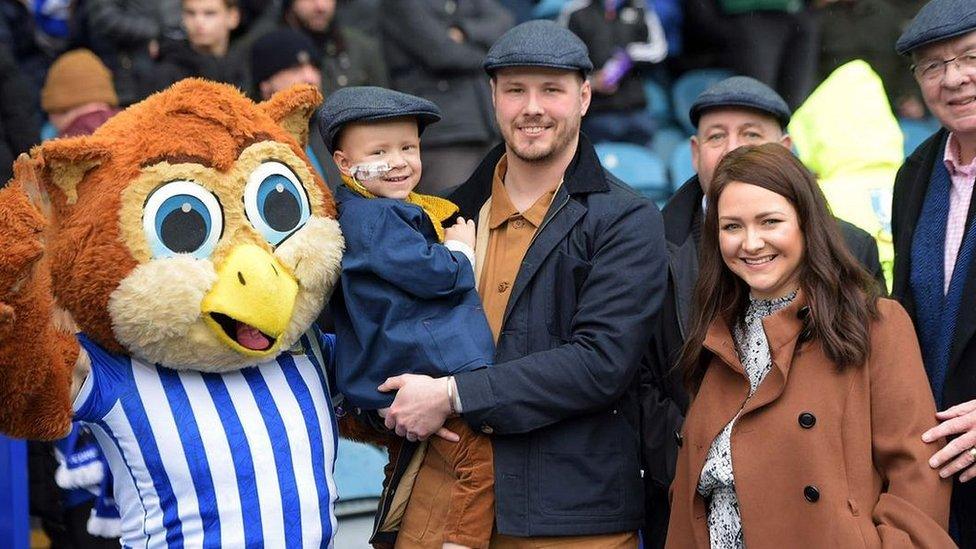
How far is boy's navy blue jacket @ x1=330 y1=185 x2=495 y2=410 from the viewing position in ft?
11.9

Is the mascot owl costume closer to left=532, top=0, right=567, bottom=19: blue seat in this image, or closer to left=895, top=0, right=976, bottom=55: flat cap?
left=895, top=0, right=976, bottom=55: flat cap

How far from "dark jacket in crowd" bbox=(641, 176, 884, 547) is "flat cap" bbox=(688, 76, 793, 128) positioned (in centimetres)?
44

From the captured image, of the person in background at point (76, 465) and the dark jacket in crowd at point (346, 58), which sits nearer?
the person in background at point (76, 465)

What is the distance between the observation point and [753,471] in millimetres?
3395

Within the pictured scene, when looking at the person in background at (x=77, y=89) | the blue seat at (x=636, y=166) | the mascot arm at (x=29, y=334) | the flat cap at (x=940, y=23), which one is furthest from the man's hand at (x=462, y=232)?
the blue seat at (x=636, y=166)

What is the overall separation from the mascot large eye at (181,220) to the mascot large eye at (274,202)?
0.12 m

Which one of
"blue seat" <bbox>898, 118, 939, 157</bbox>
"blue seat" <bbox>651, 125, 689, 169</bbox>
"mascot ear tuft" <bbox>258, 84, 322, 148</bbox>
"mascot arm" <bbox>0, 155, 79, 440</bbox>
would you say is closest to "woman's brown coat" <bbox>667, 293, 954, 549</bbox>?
"mascot ear tuft" <bbox>258, 84, 322, 148</bbox>

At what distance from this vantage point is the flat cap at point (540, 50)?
3.97 metres

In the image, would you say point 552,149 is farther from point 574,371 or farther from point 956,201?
point 956,201

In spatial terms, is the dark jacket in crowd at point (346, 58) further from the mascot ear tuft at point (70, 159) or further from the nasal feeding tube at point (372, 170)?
the mascot ear tuft at point (70, 159)

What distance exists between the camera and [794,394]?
340 cm

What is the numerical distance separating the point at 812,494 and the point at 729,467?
26 centimetres

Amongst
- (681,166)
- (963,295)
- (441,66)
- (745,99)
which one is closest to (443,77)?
(441,66)

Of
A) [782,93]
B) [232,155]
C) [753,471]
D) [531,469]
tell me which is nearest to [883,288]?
[753,471]
